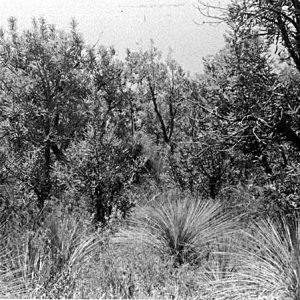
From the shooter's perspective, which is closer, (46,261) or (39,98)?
(46,261)

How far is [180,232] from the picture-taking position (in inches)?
210

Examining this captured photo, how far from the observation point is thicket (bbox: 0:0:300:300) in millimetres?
3947

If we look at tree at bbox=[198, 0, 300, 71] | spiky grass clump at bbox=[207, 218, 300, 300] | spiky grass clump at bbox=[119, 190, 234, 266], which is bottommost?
spiky grass clump at bbox=[207, 218, 300, 300]

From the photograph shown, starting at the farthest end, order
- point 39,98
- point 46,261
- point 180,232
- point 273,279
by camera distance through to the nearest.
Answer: point 39,98 < point 180,232 < point 46,261 < point 273,279

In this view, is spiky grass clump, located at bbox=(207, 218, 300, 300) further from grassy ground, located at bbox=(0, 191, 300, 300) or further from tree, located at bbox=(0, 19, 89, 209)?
tree, located at bbox=(0, 19, 89, 209)

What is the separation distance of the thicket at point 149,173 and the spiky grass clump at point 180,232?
0.03 m

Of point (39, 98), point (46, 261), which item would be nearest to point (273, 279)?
point (46, 261)

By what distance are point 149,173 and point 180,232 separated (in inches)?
216

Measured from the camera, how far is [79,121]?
958 centimetres

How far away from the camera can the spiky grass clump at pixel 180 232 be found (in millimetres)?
5098

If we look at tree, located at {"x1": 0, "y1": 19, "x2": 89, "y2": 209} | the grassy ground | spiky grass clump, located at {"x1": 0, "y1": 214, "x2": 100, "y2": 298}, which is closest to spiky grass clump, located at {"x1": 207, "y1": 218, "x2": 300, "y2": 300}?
the grassy ground

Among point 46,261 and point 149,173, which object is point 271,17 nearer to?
point 46,261

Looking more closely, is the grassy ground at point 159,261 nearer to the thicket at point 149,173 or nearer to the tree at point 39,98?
the thicket at point 149,173

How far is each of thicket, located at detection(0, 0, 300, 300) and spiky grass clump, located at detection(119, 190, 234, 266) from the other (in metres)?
0.03
